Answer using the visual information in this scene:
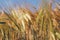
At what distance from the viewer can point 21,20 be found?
1.60 m

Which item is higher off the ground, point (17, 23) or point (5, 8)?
point (5, 8)

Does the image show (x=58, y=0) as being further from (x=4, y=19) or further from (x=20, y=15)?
(x=4, y=19)

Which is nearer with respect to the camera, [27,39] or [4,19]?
[27,39]

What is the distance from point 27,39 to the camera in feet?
5.10

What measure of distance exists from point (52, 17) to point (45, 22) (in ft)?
0.20

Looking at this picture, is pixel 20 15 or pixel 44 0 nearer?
pixel 44 0

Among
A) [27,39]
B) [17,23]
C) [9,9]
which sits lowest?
[27,39]

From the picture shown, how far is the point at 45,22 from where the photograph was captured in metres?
1.53

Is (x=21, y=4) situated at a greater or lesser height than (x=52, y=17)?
greater

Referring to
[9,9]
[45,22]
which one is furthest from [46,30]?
[9,9]

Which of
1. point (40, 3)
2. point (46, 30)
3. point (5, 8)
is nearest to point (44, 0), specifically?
point (40, 3)

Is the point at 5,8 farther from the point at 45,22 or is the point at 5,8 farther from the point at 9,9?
the point at 45,22

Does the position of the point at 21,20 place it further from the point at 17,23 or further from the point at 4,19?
the point at 4,19

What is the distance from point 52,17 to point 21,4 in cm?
23
